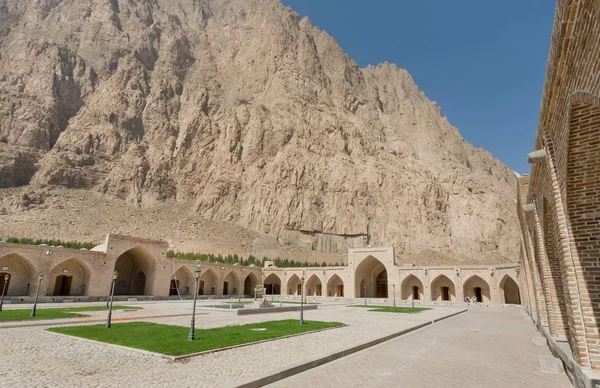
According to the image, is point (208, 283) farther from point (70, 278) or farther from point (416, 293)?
point (416, 293)

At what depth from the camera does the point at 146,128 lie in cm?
6812

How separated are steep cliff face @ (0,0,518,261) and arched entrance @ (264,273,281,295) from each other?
14697 millimetres

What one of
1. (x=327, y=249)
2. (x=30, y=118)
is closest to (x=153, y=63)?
(x=30, y=118)

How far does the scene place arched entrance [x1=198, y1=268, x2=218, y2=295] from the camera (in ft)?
129

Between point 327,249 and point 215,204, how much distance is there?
21.2 m

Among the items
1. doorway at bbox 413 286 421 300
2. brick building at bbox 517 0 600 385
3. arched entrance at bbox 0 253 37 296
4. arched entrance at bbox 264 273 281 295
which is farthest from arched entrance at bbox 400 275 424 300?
brick building at bbox 517 0 600 385

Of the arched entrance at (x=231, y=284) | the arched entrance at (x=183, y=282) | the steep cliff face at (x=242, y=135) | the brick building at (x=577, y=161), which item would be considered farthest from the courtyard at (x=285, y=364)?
the steep cliff face at (x=242, y=135)

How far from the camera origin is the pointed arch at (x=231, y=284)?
42.2m

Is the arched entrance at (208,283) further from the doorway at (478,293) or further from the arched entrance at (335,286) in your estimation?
the doorway at (478,293)

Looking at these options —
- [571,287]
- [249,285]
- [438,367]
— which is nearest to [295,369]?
[438,367]

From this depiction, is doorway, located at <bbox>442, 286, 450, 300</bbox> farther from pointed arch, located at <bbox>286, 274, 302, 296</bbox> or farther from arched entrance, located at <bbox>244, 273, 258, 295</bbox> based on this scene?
arched entrance, located at <bbox>244, 273, 258, 295</bbox>

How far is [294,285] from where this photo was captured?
150 feet

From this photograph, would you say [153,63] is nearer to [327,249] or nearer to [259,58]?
[259,58]

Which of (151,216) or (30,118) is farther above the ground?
(30,118)
